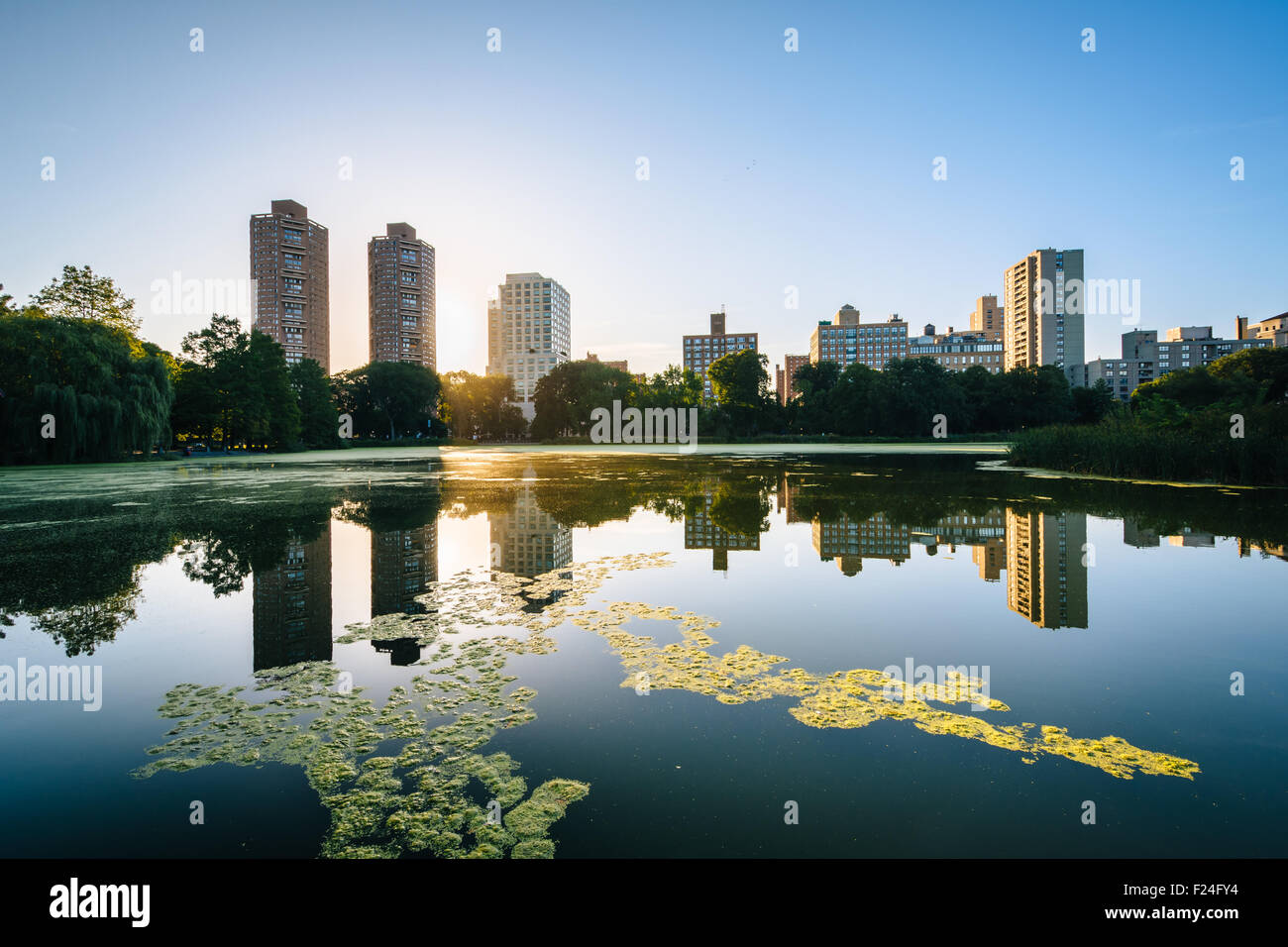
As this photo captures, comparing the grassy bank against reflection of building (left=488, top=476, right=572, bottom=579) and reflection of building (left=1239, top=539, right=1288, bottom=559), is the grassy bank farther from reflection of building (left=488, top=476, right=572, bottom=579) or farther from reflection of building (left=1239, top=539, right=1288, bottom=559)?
reflection of building (left=488, top=476, right=572, bottom=579)

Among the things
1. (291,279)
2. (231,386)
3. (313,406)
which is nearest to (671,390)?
(313,406)

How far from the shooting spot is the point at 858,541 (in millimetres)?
10844

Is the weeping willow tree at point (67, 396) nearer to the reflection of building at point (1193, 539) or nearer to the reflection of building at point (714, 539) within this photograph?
the reflection of building at point (714, 539)

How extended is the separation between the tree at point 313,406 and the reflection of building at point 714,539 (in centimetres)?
7337

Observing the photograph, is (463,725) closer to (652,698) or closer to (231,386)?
(652,698)

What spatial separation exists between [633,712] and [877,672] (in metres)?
1.99

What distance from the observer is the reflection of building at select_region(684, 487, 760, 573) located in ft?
31.9

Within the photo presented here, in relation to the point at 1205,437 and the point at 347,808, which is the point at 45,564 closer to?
the point at 347,808

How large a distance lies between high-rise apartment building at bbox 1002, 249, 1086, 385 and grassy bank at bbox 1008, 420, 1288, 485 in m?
Answer: 158

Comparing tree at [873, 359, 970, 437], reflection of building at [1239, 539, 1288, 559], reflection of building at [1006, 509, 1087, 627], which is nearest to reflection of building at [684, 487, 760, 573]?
reflection of building at [1006, 509, 1087, 627]

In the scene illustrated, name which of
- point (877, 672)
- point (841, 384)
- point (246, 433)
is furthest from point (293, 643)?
point (841, 384)

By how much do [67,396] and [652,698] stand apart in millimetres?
45104

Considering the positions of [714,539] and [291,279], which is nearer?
[714,539]
